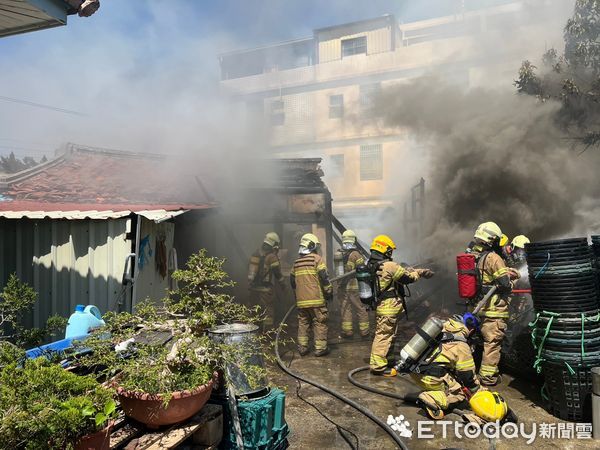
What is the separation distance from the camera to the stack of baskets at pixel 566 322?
12.9ft

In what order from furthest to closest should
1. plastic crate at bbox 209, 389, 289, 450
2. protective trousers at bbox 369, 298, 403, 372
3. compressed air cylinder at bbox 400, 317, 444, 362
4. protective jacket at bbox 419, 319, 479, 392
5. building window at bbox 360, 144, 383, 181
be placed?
building window at bbox 360, 144, 383, 181, protective trousers at bbox 369, 298, 403, 372, compressed air cylinder at bbox 400, 317, 444, 362, protective jacket at bbox 419, 319, 479, 392, plastic crate at bbox 209, 389, 289, 450

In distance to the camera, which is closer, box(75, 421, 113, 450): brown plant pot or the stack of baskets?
box(75, 421, 113, 450): brown plant pot

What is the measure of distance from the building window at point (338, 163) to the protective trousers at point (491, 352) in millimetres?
22070

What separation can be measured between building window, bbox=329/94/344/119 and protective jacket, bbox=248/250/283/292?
20170 mm

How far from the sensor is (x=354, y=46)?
92.0ft

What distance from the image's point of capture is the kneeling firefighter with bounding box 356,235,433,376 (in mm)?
5660

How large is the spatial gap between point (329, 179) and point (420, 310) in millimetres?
18085

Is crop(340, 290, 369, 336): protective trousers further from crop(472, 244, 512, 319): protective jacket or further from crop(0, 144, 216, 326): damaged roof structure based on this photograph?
crop(0, 144, 216, 326): damaged roof structure

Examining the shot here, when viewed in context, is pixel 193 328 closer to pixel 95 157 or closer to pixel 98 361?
pixel 98 361

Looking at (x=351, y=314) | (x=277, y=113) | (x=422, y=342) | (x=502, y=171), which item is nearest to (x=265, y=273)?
(x=351, y=314)

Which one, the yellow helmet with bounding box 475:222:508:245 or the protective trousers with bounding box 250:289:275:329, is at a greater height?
the yellow helmet with bounding box 475:222:508:245

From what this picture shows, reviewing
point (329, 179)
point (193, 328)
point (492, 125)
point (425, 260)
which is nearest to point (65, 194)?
point (193, 328)

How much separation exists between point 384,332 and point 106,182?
6944mm

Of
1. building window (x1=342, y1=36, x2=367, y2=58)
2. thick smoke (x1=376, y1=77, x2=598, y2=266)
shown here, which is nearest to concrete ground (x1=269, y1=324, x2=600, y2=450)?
thick smoke (x1=376, y1=77, x2=598, y2=266)
